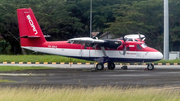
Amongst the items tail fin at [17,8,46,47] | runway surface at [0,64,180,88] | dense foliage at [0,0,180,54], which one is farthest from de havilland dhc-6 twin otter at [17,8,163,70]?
dense foliage at [0,0,180,54]

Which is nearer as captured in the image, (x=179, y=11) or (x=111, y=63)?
(x=111, y=63)

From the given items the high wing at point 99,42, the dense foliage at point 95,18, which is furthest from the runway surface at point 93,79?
the dense foliage at point 95,18

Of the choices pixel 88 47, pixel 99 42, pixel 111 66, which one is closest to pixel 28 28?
pixel 88 47

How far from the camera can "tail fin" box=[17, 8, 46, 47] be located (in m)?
25.3

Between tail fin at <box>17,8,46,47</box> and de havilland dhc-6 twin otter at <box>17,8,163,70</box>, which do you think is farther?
tail fin at <box>17,8,46,47</box>

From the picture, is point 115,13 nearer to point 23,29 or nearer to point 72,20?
point 72,20

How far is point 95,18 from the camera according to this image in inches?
2108

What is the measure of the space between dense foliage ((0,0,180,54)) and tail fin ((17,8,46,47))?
71.8ft

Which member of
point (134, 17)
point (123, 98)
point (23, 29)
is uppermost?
point (134, 17)

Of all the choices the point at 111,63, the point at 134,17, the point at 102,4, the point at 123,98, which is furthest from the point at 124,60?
the point at 102,4

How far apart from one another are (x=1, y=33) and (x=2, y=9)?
3800 mm

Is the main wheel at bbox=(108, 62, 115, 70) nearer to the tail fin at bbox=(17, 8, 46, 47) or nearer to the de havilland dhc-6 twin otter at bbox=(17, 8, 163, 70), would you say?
the de havilland dhc-6 twin otter at bbox=(17, 8, 163, 70)

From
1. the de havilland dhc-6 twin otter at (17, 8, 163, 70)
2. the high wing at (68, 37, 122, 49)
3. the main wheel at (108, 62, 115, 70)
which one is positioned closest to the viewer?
the high wing at (68, 37, 122, 49)

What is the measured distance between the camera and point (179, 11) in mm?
49250
